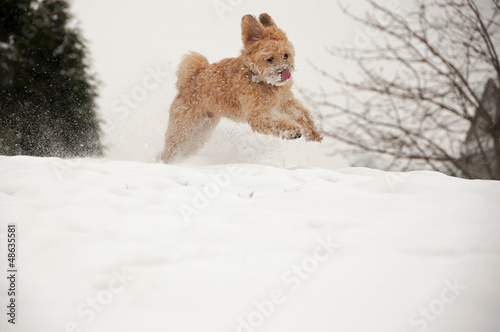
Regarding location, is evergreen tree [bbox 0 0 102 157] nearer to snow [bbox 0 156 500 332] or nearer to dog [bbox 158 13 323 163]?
dog [bbox 158 13 323 163]

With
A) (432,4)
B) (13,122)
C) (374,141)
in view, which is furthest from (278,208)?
(13,122)

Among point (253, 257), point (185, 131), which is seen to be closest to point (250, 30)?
point (185, 131)

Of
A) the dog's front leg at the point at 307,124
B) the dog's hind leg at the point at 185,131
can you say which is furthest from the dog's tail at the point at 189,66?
the dog's front leg at the point at 307,124

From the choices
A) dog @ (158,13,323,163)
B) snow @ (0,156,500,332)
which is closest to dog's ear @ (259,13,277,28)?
dog @ (158,13,323,163)

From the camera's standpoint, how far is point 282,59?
4496 millimetres

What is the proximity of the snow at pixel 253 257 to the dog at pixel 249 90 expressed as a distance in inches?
78.9

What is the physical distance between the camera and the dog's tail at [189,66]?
533 centimetres

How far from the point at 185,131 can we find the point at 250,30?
1.90 meters

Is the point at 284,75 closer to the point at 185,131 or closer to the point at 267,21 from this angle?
the point at 267,21

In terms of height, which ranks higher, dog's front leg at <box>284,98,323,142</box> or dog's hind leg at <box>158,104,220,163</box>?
dog's front leg at <box>284,98,323,142</box>

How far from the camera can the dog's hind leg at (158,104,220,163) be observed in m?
5.33

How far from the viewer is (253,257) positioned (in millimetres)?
1807

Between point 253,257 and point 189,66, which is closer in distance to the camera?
point 253,257

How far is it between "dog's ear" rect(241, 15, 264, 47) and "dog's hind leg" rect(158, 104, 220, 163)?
135cm
